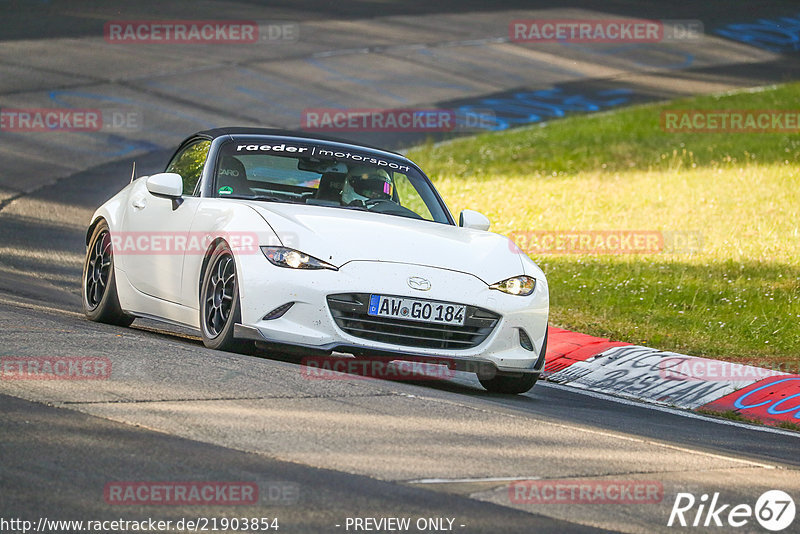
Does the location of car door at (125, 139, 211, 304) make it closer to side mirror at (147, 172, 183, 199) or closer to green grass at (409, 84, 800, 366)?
side mirror at (147, 172, 183, 199)

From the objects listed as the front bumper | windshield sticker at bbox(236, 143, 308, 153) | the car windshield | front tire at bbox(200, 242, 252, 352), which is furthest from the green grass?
front tire at bbox(200, 242, 252, 352)

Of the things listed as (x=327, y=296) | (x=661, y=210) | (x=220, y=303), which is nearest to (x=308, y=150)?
(x=220, y=303)

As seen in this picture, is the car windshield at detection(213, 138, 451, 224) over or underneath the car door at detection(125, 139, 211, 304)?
over

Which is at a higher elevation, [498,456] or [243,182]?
[243,182]

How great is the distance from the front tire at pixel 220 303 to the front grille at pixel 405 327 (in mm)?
620

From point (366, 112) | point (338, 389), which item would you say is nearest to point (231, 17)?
point (366, 112)

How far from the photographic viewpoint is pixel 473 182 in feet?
65.8

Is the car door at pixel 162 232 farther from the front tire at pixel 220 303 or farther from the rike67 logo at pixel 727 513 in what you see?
the rike67 logo at pixel 727 513

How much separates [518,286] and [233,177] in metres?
2.14

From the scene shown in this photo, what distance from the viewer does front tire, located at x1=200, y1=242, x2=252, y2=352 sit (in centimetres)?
767

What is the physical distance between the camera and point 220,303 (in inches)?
310

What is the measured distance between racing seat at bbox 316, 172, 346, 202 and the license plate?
4.76 ft

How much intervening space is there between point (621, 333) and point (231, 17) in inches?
875

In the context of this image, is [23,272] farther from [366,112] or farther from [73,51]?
[73,51]
